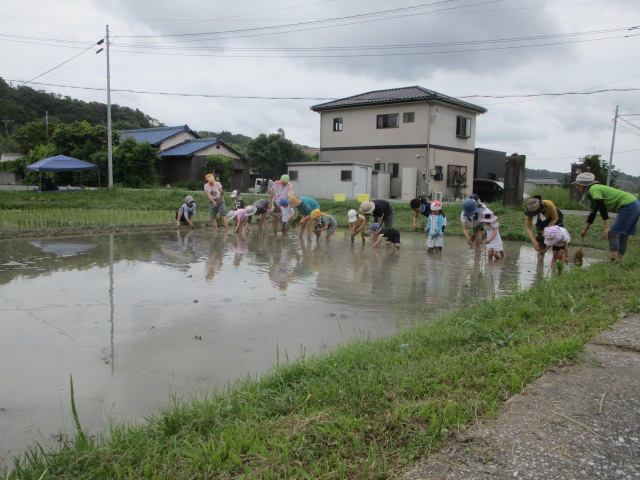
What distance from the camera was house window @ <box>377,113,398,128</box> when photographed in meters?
26.7

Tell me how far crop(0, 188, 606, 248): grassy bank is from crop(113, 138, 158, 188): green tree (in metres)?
5.09

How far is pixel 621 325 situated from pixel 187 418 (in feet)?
11.2

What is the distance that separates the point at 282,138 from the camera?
3231 centimetres

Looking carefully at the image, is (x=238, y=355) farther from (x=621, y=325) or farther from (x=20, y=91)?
(x=20, y=91)

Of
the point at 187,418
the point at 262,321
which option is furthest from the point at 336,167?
the point at 187,418

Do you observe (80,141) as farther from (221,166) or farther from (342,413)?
(342,413)

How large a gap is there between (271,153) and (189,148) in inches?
201

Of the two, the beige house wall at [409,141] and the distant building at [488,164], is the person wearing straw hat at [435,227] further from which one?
the distant building at [488,164]

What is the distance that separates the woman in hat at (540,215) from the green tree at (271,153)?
24.7m

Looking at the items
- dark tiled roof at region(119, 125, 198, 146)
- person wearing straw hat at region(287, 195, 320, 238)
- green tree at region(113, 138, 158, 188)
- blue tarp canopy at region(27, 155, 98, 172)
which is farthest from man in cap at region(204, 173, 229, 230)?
dark tiled roof at region(119, 125, 198, 146)

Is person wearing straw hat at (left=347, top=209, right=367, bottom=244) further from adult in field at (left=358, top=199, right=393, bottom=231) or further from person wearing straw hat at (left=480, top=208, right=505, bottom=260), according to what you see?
person wearing straw hat at (left=480, top=208, right=505, bottom=260)

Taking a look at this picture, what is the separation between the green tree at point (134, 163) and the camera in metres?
26.3

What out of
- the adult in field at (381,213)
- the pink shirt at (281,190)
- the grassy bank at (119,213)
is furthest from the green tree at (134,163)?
the adult in field at (381,213)

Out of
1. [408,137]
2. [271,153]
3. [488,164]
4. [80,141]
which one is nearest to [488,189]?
[408,137]
